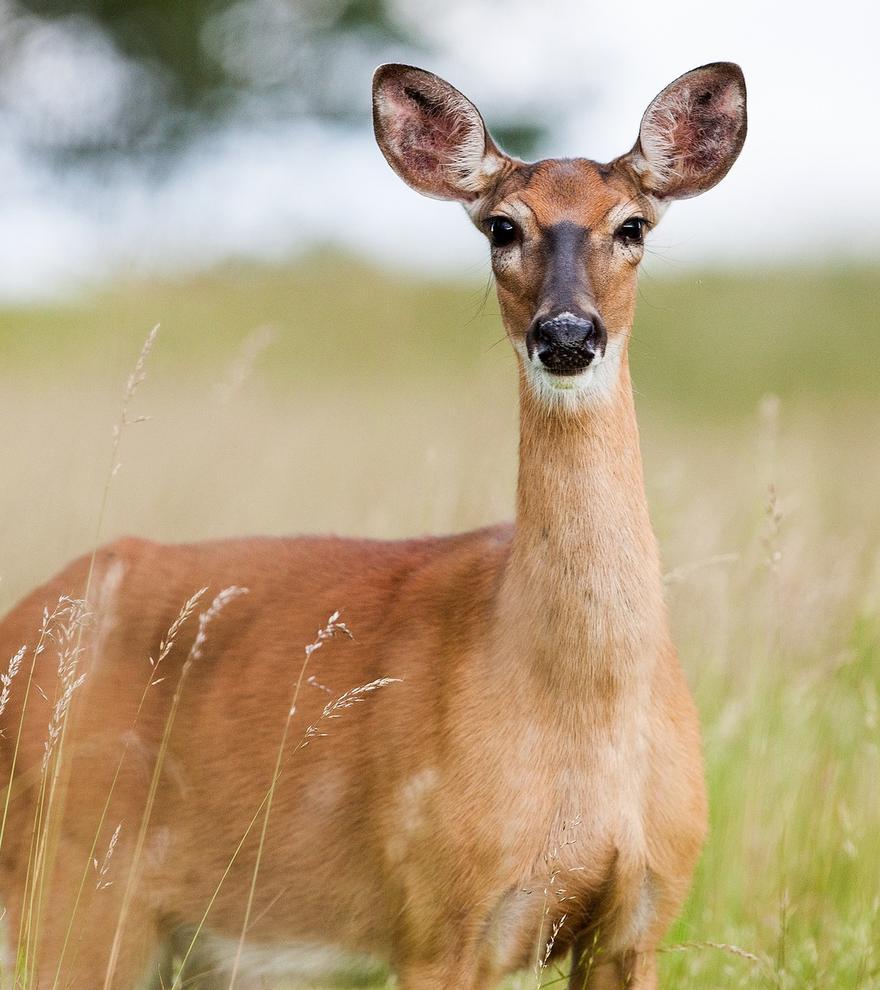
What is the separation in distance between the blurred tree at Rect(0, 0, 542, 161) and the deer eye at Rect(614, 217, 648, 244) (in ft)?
69.2

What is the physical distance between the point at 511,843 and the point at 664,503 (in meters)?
2.78

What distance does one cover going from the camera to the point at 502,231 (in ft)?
11.5

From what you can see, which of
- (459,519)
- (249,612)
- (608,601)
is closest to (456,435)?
(459,519)

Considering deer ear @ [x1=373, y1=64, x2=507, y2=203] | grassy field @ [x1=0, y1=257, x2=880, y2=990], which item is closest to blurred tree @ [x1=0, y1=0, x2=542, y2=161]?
grassy field @ [x1=0, y1=257, x2=880, y2=990]

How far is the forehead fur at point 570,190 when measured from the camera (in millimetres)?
3465

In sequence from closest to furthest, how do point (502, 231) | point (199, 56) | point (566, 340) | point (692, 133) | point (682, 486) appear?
point (566, 340) → point (502, 231) → point (692, 133) → point (682, 486) → point (199, 56)

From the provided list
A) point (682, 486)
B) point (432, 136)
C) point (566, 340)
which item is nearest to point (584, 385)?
point (566, 340)

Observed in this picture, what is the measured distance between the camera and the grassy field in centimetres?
439

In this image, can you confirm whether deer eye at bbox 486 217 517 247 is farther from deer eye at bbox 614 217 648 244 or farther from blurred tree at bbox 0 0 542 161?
blurred tree at bbox 0 0 542 161

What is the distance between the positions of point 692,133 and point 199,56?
22121 millimetres

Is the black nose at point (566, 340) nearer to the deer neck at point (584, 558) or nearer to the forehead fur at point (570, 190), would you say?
the deer neck at point (584, 558)

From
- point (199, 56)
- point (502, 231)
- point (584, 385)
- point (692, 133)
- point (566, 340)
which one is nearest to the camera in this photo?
point (566, 340)

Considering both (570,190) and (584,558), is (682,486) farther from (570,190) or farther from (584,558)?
(584,558)

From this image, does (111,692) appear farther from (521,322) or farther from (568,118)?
(568,118)
